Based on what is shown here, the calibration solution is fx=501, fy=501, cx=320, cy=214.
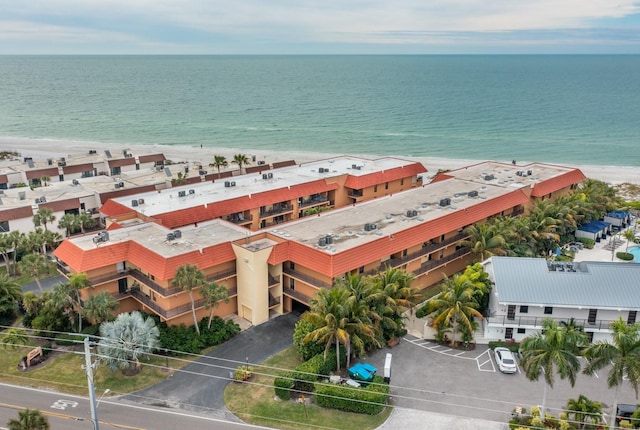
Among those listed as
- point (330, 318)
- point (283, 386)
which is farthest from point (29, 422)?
point (330, 318)

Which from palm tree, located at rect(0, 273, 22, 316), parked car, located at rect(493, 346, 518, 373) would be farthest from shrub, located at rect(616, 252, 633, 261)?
palm tree, located at rect(0, 273, 22, 316)

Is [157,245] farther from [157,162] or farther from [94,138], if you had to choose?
[94,138]

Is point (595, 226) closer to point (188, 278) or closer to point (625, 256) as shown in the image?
point (625, 256)

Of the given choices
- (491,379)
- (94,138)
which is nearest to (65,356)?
(491,379)

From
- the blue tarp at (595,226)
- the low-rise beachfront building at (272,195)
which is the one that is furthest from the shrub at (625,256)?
the low-rise beachfront building at (272,195)

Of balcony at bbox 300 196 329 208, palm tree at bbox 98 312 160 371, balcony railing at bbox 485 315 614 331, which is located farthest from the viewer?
balcony at bbox 300 196 329 208

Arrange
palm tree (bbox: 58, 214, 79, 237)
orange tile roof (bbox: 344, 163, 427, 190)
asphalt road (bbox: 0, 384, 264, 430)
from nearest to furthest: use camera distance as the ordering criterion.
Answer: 1. asphalt road (bbox: 0, 384, 264, 430)
2. palm tree (bbox: 58, 214, 79, 237)
3. orange tile roof (bbox: 344, 163, 427, 190)

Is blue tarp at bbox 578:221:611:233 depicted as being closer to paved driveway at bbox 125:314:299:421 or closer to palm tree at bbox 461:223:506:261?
palm tree at bbox 461:223:506:261
